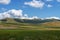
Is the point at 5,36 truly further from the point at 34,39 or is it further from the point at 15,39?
the point at 34,39

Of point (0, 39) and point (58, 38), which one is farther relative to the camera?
point (58, 38)

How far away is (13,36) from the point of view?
3719 centimetres

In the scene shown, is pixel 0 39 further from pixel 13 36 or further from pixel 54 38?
pixel 54 38

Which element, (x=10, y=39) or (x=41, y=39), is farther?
(x=41, y=39)

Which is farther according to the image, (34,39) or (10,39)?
(34,39)

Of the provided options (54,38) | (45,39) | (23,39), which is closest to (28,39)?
(23,39)

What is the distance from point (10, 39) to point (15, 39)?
1.67 metres

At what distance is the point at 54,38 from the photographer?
1485 inches

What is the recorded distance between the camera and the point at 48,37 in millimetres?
37594

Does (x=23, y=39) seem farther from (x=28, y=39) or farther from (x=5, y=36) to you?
(x=5, y=36)

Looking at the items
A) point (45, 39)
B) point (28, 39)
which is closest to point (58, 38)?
point (45, 39)

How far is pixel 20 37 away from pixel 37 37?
367cm

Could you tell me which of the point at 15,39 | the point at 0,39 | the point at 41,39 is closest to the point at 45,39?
the point at 41,39

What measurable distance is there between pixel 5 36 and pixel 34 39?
6.04 meters
